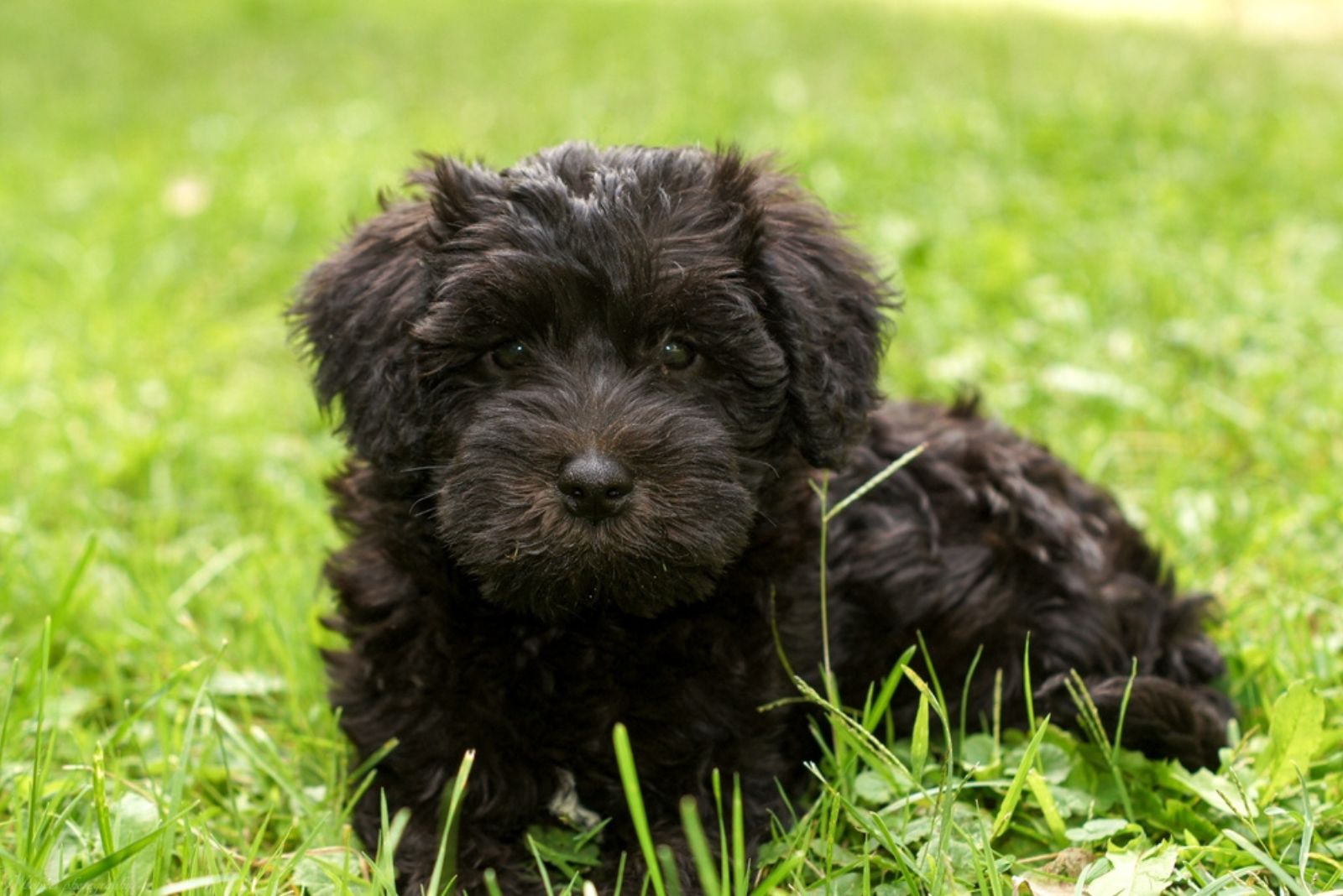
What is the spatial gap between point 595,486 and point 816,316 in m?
0.76

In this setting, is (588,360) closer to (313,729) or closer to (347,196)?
(313,729)

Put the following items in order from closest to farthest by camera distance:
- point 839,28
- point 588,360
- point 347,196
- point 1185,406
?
point 588,360 → point 1185,406 → point 347,196 → point 839,28

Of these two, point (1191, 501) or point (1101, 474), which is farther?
point (1101, 474)

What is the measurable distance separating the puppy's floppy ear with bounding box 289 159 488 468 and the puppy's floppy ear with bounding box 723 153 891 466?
66 centimetres

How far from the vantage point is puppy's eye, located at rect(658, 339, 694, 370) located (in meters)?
2.99

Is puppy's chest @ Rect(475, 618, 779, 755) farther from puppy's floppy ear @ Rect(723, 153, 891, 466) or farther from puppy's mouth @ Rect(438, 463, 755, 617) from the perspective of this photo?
puppy's floppy ear @ Rect(723, 153, 891, 466)

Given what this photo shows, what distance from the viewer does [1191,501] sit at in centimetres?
481

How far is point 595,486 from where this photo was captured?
8.81ft

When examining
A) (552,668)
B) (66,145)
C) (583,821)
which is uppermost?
(66,145)

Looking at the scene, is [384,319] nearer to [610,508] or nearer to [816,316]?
[610,508]

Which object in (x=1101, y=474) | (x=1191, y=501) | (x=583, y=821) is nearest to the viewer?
(x=583, y=821)

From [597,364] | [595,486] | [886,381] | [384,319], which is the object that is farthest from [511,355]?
[886,381]

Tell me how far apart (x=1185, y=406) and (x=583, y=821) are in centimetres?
356

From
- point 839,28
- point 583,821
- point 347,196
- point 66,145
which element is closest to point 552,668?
point 583,821
